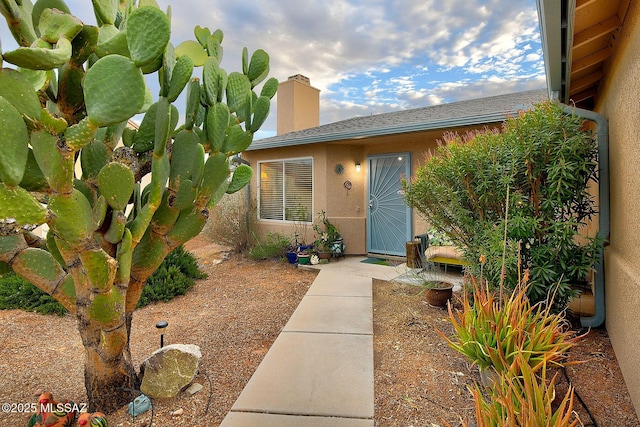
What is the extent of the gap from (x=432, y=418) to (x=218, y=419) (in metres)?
1.54

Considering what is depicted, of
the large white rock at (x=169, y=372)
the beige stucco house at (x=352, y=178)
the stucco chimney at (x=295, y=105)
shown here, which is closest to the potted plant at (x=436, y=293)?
the beige stucco house at (x=352, y=178)

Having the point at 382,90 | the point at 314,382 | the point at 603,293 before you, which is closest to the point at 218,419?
the point at 314,382

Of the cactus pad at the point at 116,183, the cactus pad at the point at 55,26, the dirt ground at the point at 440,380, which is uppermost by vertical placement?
the cactus pad at the point at 55,26

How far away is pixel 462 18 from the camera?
25.7 ft

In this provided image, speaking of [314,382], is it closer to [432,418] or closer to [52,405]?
[432,418]

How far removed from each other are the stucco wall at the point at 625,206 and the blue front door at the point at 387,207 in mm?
4409

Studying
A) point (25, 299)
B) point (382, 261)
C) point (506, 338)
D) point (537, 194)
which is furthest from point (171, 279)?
point (537, 194)

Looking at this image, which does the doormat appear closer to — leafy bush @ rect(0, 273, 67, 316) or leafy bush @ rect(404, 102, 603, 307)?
leafy bush @ rect(404, 102, 603, 307)

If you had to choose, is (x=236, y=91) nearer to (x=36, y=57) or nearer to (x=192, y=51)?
(x=192, y=51)

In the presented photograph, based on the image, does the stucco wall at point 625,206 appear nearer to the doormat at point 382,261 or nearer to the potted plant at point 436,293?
the potted plant at point 436,293

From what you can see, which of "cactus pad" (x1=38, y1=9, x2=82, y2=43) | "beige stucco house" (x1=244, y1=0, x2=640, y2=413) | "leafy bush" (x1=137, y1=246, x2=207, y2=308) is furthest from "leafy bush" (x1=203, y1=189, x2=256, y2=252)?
"cactus pad" (x1=38, y1=9, x2=82, y2=43)

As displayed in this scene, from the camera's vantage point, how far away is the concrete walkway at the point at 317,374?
2293 mm

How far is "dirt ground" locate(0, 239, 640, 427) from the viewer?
2395mm

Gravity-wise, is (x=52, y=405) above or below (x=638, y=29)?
below
